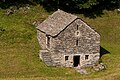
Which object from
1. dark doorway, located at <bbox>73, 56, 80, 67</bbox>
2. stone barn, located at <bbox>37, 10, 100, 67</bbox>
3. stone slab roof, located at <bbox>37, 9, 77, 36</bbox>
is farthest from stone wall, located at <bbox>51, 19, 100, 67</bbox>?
dark doorway, located at <bbox>73, 56, 80, 67</bbox>

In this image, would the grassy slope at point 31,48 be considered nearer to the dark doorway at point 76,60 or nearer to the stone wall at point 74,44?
the stone wall at point 74,44

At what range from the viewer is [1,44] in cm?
6322

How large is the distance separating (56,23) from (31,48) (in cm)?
672

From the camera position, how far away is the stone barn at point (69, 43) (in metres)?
56.9

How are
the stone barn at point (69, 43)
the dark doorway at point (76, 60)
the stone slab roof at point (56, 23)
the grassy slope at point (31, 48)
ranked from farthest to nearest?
the dark doorway at point (76, 60) < the stone slab roof at point (56, 23) < the stone barn at point (69, 43) < the grassy slope at point (31, 48)

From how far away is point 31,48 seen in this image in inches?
2451

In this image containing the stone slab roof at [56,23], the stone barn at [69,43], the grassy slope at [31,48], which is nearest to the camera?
the grassy slope at [31,48]

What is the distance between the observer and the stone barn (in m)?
56.9

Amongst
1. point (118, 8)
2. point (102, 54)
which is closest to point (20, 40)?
point (102, 54)

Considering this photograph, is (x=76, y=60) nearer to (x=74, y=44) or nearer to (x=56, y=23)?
(x=74, y=44)

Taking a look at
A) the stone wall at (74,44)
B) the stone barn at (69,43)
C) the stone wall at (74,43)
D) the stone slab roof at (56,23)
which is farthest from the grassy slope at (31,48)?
the stone slab roof at (56,23)

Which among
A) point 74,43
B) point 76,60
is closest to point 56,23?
point 74,43

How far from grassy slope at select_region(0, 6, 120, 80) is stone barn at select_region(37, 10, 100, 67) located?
5.93ft

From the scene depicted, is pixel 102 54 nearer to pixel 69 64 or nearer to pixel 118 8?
pixel 69 64
